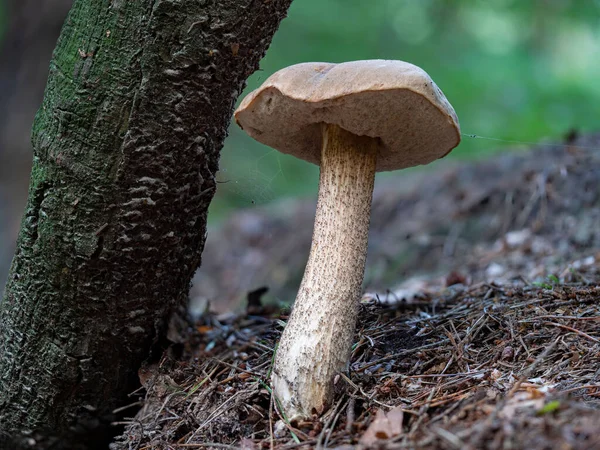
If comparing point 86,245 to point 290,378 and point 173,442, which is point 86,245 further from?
point 290,378

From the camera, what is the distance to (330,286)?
5.94ft

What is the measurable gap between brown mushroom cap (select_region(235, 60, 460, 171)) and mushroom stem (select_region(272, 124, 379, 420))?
0.39 ft

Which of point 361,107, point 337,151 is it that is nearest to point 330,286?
point 337,151

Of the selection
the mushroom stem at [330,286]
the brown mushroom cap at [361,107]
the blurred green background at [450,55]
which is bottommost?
the mushroom stem at [330,286]

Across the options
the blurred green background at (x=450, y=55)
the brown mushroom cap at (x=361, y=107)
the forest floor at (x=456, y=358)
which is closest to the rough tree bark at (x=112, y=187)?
the brown mushroom cap at (x=361, y=107)

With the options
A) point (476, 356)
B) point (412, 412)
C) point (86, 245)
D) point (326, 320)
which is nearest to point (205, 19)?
point (86, 245)

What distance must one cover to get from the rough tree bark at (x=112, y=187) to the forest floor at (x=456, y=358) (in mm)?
314

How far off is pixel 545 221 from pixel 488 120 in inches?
101

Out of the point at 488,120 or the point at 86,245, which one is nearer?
the point at 86,245

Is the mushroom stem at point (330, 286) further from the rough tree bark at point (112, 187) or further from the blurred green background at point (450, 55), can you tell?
the blurred green background at point (450, 55)

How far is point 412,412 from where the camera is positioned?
1.47 m

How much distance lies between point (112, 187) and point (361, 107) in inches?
38.1

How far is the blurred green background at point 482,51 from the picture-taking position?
230 inches

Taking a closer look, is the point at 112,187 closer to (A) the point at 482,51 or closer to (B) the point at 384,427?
(B) the point at 384,427
